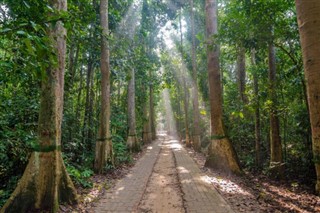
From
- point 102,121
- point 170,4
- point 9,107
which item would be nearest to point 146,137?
point 170,4

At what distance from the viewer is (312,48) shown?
3066 mm

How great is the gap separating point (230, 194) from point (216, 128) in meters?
3.66

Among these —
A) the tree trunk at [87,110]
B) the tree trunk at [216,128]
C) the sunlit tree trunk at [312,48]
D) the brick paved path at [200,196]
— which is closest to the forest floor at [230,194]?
the brick paved path at [200,196]

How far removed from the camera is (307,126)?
25.1 feet

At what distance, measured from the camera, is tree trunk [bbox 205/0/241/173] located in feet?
28.9

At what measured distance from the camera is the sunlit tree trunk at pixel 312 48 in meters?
3.03

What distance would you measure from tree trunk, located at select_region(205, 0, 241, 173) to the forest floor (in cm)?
47

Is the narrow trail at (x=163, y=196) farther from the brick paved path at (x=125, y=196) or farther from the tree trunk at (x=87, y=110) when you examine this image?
the tree trunk at (x=87, y=110)

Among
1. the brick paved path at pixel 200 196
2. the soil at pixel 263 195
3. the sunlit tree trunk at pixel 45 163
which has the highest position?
the sunlit tree trunk at pixel 45 163

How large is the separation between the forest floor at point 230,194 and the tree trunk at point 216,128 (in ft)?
1.54

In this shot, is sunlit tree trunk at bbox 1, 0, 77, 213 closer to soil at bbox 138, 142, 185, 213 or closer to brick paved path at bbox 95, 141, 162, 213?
brick paved path at bbox 95, 141, 162, 213

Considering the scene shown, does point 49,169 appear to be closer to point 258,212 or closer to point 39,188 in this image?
point 39,188

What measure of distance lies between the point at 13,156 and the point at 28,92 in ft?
7.40

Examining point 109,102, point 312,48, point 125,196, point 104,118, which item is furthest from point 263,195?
point 109,102
